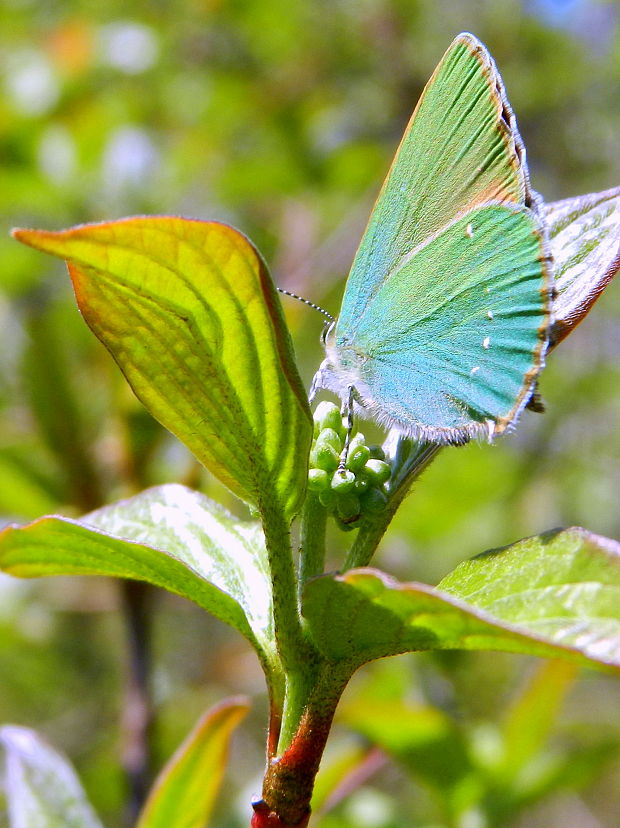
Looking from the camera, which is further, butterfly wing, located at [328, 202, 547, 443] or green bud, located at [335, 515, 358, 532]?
butterfly wing, located at [328, 202, 547, 443]

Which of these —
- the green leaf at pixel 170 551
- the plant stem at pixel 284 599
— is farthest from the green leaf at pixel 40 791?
the plant stem at pixel 284 599

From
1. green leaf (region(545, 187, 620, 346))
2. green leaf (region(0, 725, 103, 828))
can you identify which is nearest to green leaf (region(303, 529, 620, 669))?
green leaf (region(545, 187, 620, 346))

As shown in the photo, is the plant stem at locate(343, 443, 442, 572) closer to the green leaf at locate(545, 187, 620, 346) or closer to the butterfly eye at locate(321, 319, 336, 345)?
the green leaf at locate(545, 187, 620, 346)

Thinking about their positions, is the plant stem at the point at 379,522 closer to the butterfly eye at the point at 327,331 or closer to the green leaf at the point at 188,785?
the green leaf at the point at 188,785

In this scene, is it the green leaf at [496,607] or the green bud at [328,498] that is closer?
the green leaf at [496,607]

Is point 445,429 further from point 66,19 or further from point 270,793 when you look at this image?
point 66,19

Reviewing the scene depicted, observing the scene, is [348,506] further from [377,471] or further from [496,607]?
[496,607]

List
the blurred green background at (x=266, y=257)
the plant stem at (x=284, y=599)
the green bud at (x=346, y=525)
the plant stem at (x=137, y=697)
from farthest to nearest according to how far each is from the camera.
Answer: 1. the blurred green background at (x=266, y=257)
2. the plant stem at (x=137, y=697)
3. the green bud at (x=346, y=525)
4. the plant stem at (x=284, y=599)
